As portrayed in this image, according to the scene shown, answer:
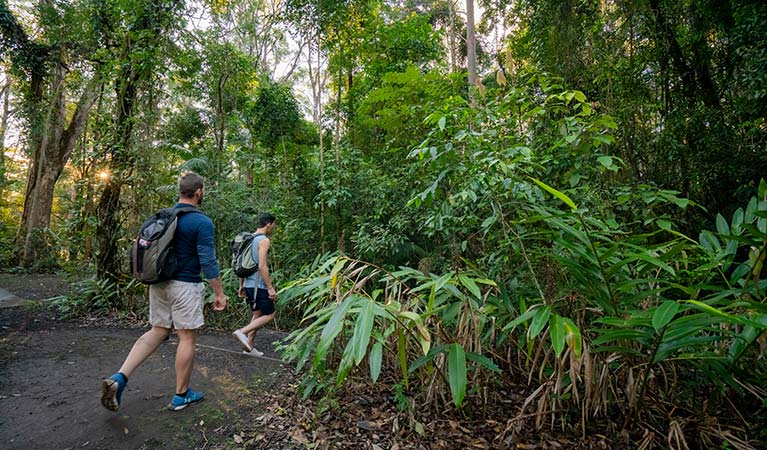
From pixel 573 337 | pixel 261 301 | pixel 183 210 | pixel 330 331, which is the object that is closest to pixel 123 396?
pixel 261 301

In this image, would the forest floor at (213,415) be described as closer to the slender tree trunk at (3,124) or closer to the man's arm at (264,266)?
the man's arm at (264,266)

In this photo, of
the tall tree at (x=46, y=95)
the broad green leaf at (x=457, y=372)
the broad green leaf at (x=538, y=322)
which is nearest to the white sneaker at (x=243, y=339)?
the broad green leaf at (x=457, y=372)

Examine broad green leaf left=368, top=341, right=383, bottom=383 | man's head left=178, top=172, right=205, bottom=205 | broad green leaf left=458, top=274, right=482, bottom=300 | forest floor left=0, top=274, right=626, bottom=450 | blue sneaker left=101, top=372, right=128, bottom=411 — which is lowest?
forest floor left=0, top=274, right=626, bottom=450

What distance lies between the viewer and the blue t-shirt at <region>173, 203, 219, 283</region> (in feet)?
8.45

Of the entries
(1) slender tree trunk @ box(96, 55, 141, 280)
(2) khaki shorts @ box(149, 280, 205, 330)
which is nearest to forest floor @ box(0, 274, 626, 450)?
(2) khaki shorts @ box(149, 280, 205, 330)

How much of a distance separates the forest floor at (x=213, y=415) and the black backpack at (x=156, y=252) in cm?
95

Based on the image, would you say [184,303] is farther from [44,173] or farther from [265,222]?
[44,173]

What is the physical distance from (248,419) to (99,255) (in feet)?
15.4

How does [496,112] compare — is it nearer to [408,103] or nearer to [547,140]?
[547,140]

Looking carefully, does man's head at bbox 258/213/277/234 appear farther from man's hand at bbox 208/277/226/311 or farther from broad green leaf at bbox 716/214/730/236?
broad green leaf at bbox 716/214/730/236

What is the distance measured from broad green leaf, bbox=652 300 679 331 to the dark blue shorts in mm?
3387

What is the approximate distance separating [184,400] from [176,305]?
0.68 meters

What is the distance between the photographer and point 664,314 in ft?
4.75

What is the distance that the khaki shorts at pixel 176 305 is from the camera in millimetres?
2531
